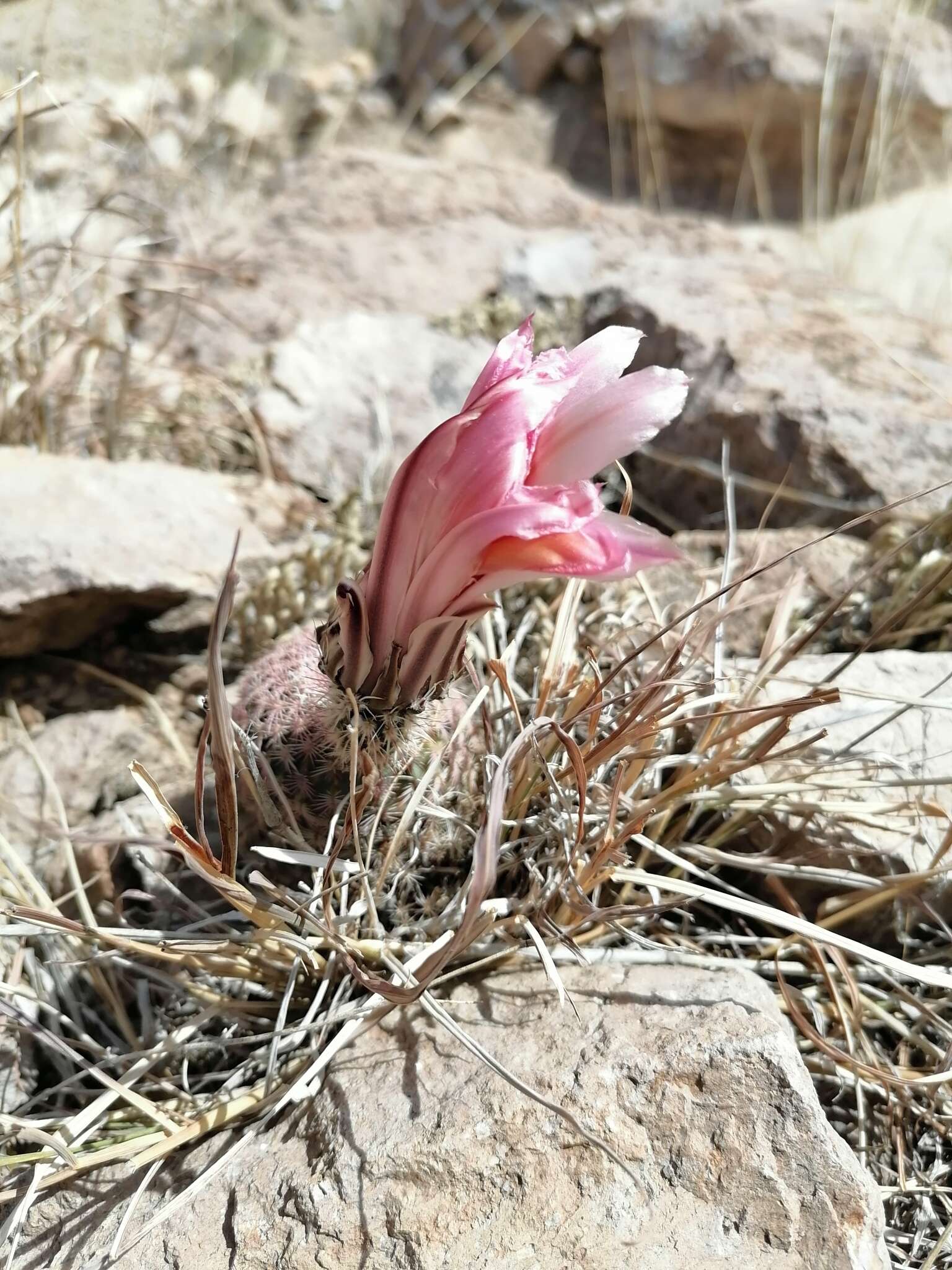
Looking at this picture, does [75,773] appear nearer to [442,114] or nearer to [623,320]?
[623,320]

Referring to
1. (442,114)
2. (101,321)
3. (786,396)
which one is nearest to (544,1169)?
(786,396)

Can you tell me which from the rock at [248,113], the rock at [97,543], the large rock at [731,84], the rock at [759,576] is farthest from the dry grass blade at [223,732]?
the large rock at [731,84]

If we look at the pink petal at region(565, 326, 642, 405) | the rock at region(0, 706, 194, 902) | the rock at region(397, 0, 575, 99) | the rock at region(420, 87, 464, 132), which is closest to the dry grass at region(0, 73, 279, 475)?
the rock at region(0, 706, 194, 902)

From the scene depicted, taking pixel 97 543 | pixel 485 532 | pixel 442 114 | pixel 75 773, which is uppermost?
pixel 442 114

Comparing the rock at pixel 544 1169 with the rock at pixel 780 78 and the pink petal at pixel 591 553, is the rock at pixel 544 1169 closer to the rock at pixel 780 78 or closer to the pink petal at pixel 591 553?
the pink petal at pixel 591 553

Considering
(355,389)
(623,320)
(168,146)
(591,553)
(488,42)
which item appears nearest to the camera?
(591,553)

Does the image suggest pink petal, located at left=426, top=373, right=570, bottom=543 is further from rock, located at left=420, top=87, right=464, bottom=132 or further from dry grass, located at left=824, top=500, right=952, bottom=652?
rock, located at left=420, top=87, right=464, bottom=132

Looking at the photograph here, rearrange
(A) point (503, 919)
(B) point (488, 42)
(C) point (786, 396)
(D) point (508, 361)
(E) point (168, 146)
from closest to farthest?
(D) point (508, 361)
(A) point (503, 919)
(C) point (786, 396)
(E) point (168, 146)
(B) point (488, 42)

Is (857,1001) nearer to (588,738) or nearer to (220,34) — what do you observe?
(588,738)
